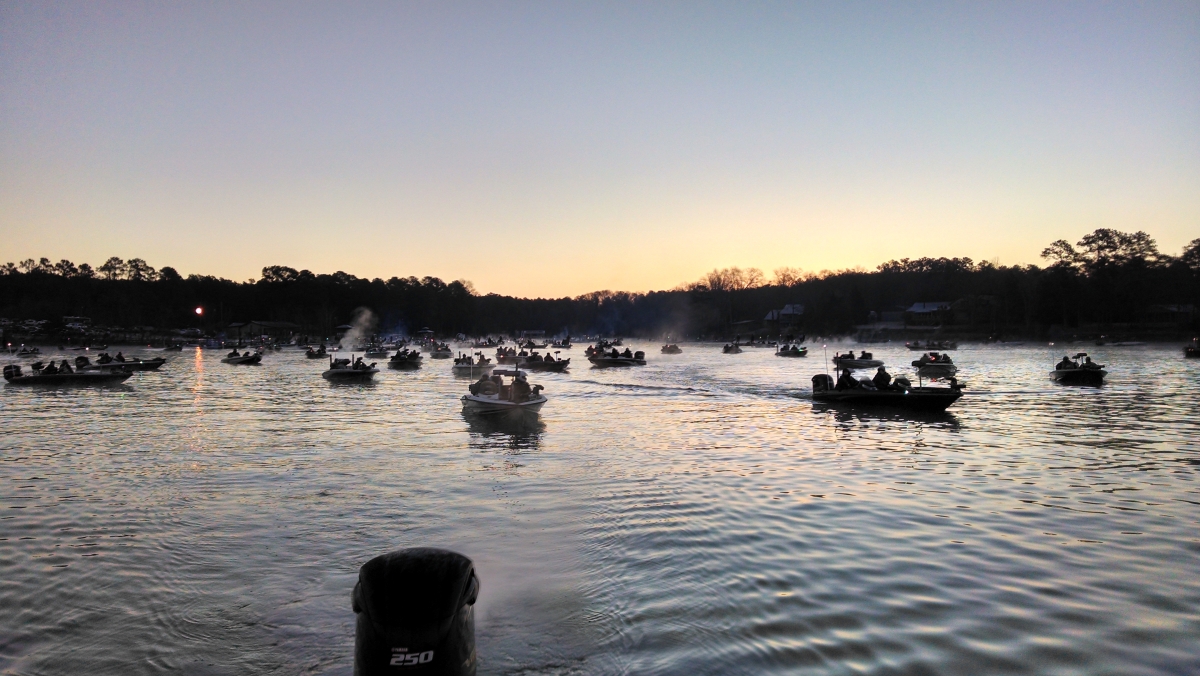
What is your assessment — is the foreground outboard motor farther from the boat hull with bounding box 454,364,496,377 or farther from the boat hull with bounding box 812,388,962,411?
the boat hull with bounding box 454,364,496,377

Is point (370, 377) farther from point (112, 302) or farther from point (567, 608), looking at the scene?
point (112, 302)

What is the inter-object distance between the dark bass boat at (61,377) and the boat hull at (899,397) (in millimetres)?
42953

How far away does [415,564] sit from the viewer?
4.55 meters

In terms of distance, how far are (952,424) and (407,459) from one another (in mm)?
18207

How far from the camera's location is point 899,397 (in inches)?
1134

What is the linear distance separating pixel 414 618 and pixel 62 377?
166ft

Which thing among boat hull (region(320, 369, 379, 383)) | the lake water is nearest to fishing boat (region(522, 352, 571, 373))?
boat hull (region(320, 369, 379, 383))

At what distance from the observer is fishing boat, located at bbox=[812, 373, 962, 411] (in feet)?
90.0

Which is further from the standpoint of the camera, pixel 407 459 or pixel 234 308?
pixel 234 308

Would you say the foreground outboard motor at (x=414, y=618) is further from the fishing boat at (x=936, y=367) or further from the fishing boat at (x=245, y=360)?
the fishing boat at (x=245, y=360)

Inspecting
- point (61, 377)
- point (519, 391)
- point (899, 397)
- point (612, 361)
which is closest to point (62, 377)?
point (61, 377)

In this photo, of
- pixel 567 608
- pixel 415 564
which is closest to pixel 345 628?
pixel 567 608

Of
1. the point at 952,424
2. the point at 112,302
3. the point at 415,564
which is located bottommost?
the point at 952,424

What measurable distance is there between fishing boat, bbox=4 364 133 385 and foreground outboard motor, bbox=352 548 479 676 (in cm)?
4969
